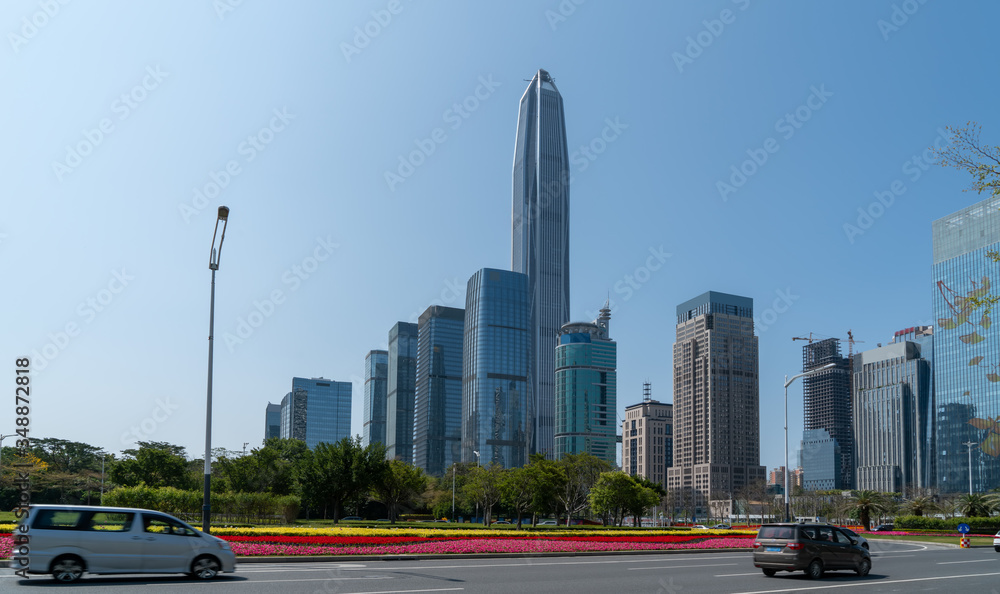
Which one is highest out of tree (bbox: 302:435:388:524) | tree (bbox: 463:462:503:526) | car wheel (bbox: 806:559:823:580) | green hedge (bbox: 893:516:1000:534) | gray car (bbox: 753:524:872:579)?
gray car (bbox: 753:524:872:579)

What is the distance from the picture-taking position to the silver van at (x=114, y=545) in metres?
17.1

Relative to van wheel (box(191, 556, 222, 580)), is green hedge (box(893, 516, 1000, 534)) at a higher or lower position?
lower

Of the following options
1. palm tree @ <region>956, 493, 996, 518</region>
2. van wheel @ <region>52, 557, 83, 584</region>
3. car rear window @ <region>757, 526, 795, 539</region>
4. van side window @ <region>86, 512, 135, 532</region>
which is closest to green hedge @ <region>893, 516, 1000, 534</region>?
palm tree @ <region>956, 493, 996, 518</region>

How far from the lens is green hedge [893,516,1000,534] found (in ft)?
212

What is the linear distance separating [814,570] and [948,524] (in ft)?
187

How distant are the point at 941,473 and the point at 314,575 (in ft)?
687

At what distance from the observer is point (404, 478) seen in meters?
71.1

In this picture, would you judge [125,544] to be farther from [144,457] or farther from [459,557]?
[144,457]

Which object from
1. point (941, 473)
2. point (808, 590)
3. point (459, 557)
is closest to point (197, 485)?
point (459, 557)

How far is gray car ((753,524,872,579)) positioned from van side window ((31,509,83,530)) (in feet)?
57.3

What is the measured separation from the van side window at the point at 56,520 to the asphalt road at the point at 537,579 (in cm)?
112

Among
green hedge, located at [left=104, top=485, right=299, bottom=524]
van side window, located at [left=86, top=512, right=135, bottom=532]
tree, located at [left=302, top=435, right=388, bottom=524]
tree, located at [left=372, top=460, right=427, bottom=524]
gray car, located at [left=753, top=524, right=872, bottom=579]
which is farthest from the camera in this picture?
tree, located at [left=372, top=460, right=427, bottom=524]

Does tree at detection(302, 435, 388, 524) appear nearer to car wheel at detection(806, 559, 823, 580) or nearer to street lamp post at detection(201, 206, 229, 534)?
street lamp post at detection(201, 206, 229, 534)

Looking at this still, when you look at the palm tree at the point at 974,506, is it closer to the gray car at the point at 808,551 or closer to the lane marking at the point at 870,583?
the lane marking at the point at 870,583
